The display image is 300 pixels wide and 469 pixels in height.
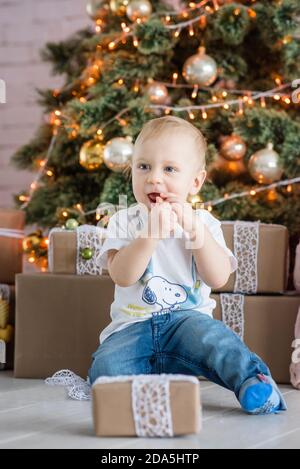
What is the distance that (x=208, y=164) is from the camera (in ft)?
6.43

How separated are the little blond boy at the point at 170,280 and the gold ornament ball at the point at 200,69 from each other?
69 cm

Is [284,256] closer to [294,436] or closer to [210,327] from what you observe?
[210,327]

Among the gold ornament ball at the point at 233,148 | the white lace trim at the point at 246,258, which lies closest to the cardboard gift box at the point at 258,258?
the white lace trim at the point at 246,258

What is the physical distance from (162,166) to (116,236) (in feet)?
0.54

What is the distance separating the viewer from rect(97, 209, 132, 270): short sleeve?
4.50 ft

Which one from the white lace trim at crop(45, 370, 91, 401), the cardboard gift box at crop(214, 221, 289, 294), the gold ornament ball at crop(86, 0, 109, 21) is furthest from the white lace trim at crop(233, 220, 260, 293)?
the gold ornament ball at crop(86, 0, 109, 21)

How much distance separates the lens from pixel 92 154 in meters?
2.04

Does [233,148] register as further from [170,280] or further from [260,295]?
[170,280]

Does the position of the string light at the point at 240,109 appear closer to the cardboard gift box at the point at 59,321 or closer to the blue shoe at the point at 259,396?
the cardboard gift box at the point at 59,321

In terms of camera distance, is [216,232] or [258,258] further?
[258,258]

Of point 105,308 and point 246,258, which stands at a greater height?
point 246,258

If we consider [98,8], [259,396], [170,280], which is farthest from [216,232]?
[98,8]
